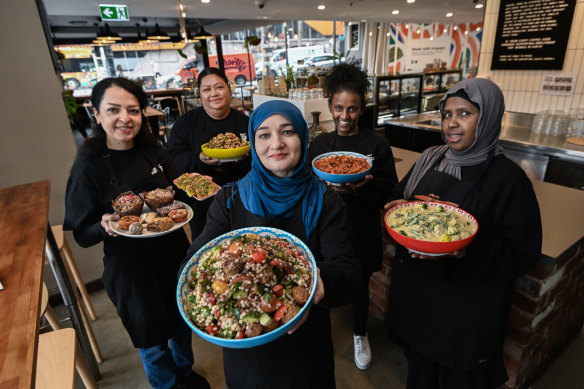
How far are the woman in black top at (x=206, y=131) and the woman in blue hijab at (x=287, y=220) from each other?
103 cm

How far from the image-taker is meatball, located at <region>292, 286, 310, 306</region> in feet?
3.02

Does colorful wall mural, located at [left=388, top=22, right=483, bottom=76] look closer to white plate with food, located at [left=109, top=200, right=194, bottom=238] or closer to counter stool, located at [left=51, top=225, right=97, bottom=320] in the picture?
counter stool, located at [left=51, top=225, right=97, bottom=320]

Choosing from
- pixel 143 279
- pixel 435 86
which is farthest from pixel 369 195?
pixel 435 86

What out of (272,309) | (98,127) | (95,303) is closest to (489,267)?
(272,309)

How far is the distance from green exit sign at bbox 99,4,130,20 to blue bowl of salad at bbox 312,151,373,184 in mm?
7168

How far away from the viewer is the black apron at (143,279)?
5.19ft

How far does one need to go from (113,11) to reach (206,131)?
640 centimetres

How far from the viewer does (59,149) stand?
8.61 feet

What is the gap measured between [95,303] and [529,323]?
126 inches

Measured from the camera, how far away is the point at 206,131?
239cm

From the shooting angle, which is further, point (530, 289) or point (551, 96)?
point (551, 96)

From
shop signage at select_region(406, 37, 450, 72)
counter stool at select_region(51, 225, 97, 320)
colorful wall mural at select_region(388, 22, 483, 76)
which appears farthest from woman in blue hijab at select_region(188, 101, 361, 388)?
shop signage at select_region(406, 37, 450, 72)

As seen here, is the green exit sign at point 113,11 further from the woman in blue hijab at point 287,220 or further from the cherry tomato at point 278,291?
the cherry tomato at point 278,291

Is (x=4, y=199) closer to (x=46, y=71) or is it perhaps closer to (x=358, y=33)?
(x=46, y=71)
